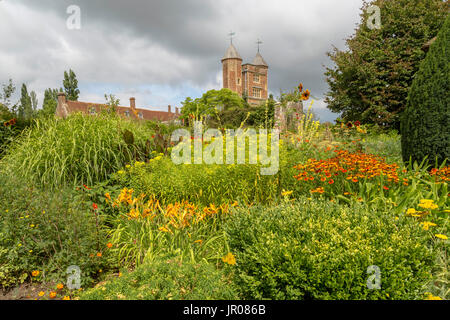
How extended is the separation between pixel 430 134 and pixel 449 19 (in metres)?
1.90

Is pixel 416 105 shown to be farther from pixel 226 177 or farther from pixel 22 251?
pixel 22 251

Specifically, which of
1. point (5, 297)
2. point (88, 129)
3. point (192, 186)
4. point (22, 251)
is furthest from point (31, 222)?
point (88, 129)

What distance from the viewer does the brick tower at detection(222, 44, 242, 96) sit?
149 feet

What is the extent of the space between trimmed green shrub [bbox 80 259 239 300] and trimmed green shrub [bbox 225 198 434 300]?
16 cm

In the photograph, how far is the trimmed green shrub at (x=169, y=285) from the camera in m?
1.68

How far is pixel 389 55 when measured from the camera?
12.2 meters

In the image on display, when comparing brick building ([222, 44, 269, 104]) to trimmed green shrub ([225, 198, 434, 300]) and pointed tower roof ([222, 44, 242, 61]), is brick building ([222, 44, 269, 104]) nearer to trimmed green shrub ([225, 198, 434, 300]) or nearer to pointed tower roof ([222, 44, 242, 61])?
pointed tower roof ([222, 44, 242, 61])

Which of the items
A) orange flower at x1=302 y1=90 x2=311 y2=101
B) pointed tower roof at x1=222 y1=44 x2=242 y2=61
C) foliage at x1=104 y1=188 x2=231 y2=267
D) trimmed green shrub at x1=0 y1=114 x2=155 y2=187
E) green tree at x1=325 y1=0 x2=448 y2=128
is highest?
pointed tower roof at x1=222 y1=44 x2=242 y2=61

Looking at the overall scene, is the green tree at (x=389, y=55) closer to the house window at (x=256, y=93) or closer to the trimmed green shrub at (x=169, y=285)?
the trimmed green shrub at (x=169, y=285)

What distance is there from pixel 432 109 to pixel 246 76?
47.9 m

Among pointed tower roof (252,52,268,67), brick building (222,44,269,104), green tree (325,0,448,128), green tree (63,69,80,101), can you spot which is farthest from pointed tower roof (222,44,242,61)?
green tree (325,0,448,128)

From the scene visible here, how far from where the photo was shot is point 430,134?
435 centimetres


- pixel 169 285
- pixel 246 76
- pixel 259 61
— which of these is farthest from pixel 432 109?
pixel 259 61

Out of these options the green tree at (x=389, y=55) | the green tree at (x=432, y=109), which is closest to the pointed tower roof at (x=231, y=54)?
the green tree at (x=389, y=55)
